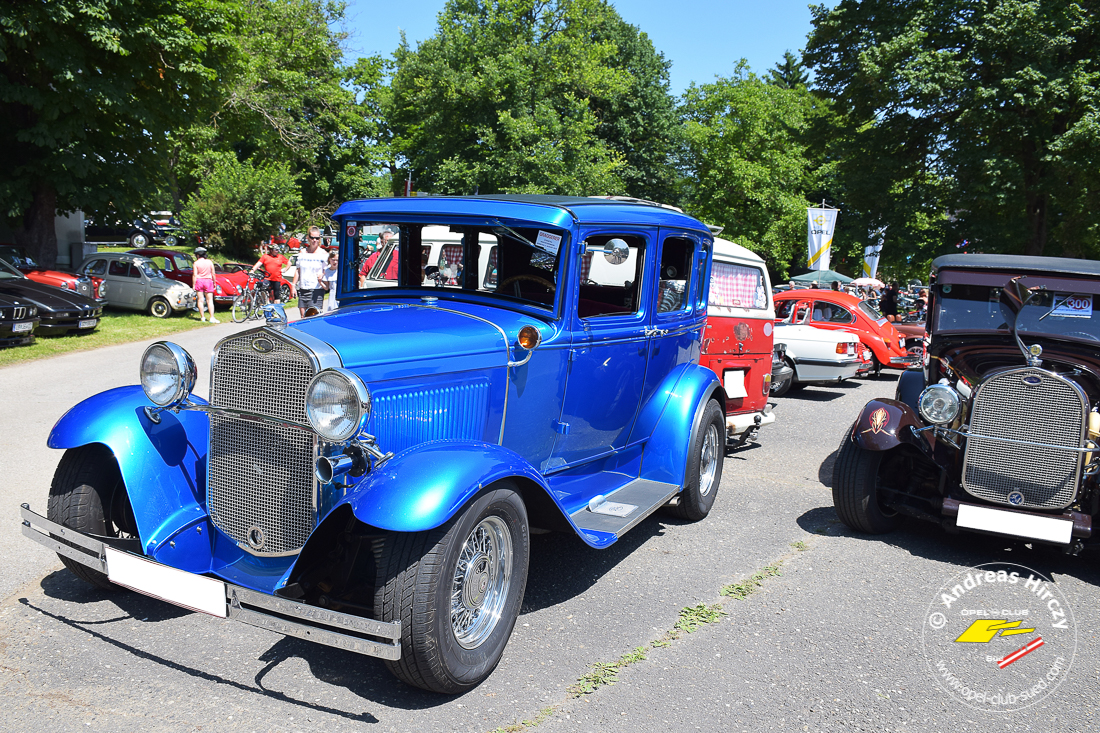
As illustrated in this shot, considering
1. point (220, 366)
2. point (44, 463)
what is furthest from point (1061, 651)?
point (44, 463)

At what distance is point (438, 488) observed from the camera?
9.76ft

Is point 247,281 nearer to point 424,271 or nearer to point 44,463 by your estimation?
point 44,463

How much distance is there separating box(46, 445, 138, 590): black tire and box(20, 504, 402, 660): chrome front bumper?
9.4 inches

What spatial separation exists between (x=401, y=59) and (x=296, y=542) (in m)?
38.7

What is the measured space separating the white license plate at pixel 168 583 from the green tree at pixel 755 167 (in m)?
29.1

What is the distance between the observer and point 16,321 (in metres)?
12.2

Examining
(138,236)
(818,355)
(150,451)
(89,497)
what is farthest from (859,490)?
(138,236)

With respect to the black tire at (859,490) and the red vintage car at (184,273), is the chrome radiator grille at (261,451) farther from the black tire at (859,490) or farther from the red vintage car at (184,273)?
the red vintage car at (184,273)

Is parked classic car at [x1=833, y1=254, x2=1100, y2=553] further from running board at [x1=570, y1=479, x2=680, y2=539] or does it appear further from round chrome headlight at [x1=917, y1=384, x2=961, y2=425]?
running board at [x1=570, y1=479, x2=680, y2=539]

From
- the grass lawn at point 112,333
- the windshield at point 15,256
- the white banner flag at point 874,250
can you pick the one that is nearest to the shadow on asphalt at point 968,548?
the grass lawn at point 112,333

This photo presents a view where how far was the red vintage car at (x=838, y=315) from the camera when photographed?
12.8 m

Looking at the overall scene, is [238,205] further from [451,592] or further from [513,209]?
[451,592]

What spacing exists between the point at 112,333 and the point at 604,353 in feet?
44.4

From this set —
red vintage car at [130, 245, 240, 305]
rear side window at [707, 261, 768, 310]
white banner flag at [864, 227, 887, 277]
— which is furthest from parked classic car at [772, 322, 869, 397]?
red vintage car at [130, 245, 240, 305]
